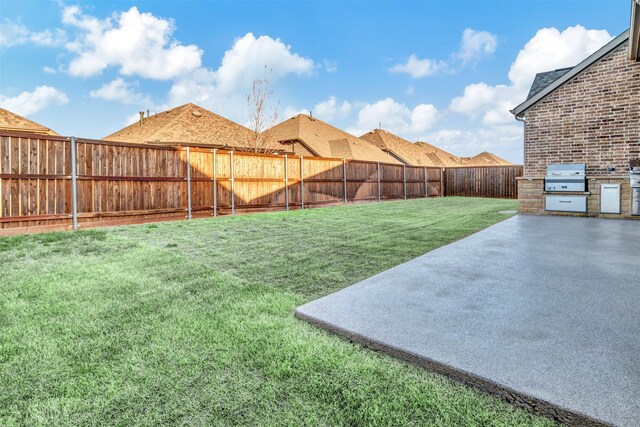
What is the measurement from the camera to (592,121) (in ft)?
28.3

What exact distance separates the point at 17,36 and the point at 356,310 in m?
19.9

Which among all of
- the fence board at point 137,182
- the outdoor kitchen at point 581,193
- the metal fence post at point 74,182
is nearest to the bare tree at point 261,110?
the fence board at point 137,182

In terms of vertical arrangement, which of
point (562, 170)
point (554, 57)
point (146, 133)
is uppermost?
point (554, 57)

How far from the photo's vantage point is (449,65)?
59.8 feet

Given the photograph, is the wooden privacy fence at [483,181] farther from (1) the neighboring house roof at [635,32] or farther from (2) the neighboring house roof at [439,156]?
(2) the neighboring house roof at [439,156]

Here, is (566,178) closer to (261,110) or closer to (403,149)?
(261,110)

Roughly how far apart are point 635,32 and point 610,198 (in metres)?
3.79

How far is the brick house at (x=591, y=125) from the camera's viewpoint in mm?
8164

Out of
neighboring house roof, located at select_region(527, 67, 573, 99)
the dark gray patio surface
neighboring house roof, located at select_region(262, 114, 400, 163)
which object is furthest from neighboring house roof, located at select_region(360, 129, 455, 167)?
the dark gray patio surface

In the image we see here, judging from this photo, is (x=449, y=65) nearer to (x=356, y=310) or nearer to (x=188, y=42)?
(x=188, y=42)

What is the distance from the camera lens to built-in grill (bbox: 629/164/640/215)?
7570mm

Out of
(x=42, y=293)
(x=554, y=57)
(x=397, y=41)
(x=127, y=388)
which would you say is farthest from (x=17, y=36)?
(x=554, y=57)

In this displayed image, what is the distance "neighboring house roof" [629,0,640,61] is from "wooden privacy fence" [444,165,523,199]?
11494mm

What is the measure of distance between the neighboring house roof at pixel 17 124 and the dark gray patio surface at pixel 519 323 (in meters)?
18.0
